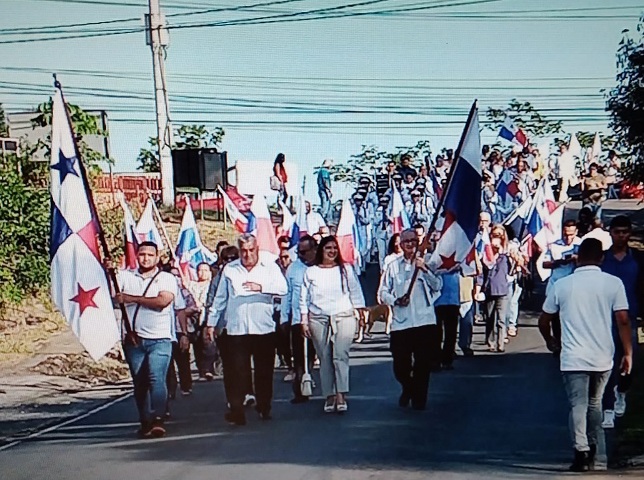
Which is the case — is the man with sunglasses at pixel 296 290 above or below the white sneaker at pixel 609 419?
above

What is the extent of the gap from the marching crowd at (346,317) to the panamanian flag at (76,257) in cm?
29

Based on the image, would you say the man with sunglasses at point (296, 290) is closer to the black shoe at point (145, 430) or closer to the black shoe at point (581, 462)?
the black shoe at point (145, 430)

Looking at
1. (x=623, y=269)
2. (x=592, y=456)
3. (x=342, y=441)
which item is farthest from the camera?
(x=342, y=441)

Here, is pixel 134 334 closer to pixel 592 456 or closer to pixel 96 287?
pixel 96 287

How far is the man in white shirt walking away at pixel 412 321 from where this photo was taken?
38.1 ft

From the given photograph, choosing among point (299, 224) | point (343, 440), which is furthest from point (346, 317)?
point (299, 224)

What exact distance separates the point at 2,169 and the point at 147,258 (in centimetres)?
1234

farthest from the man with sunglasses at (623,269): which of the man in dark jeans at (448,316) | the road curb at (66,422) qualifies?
the road curb at (66,422)

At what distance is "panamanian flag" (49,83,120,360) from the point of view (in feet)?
33.0

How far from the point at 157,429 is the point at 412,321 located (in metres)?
2.81

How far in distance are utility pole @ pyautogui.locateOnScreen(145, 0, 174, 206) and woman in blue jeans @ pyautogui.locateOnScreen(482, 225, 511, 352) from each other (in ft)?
35.9

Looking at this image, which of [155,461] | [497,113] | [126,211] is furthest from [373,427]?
[497,113]

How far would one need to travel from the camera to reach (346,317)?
38.3 feet

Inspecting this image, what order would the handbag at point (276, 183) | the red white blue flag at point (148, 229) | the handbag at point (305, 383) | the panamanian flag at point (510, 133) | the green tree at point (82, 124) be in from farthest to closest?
the green tree at point (82, 124)
the panamanian flag at point (510, 133)
the handbag at point (276, 183)
the red white blue flag at point (148, 229)
the handbag at point (305, 383)
